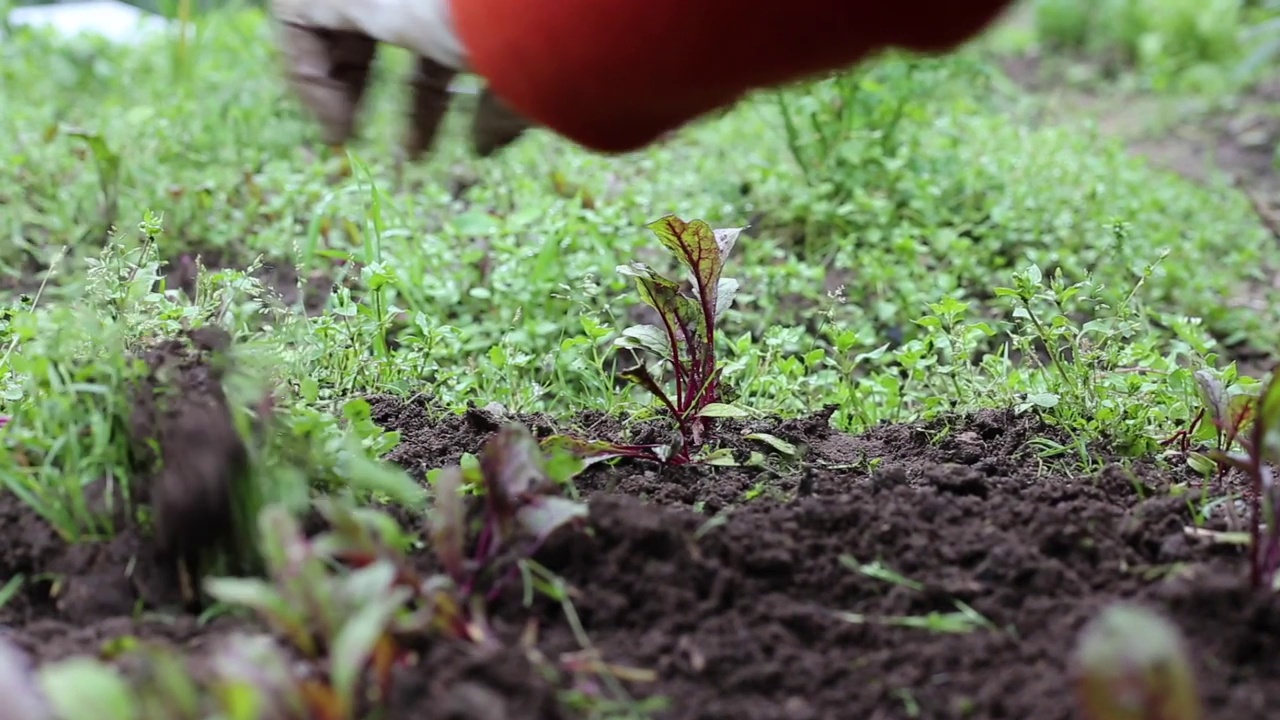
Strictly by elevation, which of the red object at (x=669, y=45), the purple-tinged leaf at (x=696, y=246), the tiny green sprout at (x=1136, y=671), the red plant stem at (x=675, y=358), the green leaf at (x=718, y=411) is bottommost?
the green leaf at (x=718, y=411)

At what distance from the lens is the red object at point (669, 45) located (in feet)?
4.66

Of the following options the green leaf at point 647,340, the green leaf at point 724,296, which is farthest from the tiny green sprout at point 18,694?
the green leaf at point 724,296

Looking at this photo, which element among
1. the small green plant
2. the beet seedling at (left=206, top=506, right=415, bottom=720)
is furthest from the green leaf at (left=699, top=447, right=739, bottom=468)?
the beet seedling at (left=206, top=506, right=415, bottom=720)

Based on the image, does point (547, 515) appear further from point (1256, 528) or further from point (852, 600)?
point (1256, 528)

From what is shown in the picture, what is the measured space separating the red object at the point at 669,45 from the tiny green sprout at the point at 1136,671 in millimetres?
721

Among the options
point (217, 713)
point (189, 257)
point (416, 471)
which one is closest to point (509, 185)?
point (189, 257)

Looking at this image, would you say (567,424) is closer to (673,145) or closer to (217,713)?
(217,713)

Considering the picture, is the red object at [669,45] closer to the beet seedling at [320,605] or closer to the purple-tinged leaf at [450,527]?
the purple-tinged leaf at [450,527]

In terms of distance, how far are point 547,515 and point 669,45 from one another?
0.57 metres

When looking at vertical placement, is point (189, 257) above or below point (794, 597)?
below

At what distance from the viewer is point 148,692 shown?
1131 millimetres

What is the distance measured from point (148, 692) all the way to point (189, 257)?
103 inches

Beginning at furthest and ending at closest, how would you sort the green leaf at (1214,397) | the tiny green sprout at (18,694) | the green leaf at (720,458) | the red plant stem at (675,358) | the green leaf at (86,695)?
1. the red plant stem at (675,358)
2. the green leaf at (720,458)
3. the green leaf at (1214,397)
4. the tiny green sprout at (18,694)
5. the green leaf at (86,695)

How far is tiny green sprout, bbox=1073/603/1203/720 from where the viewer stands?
104 centimetres
